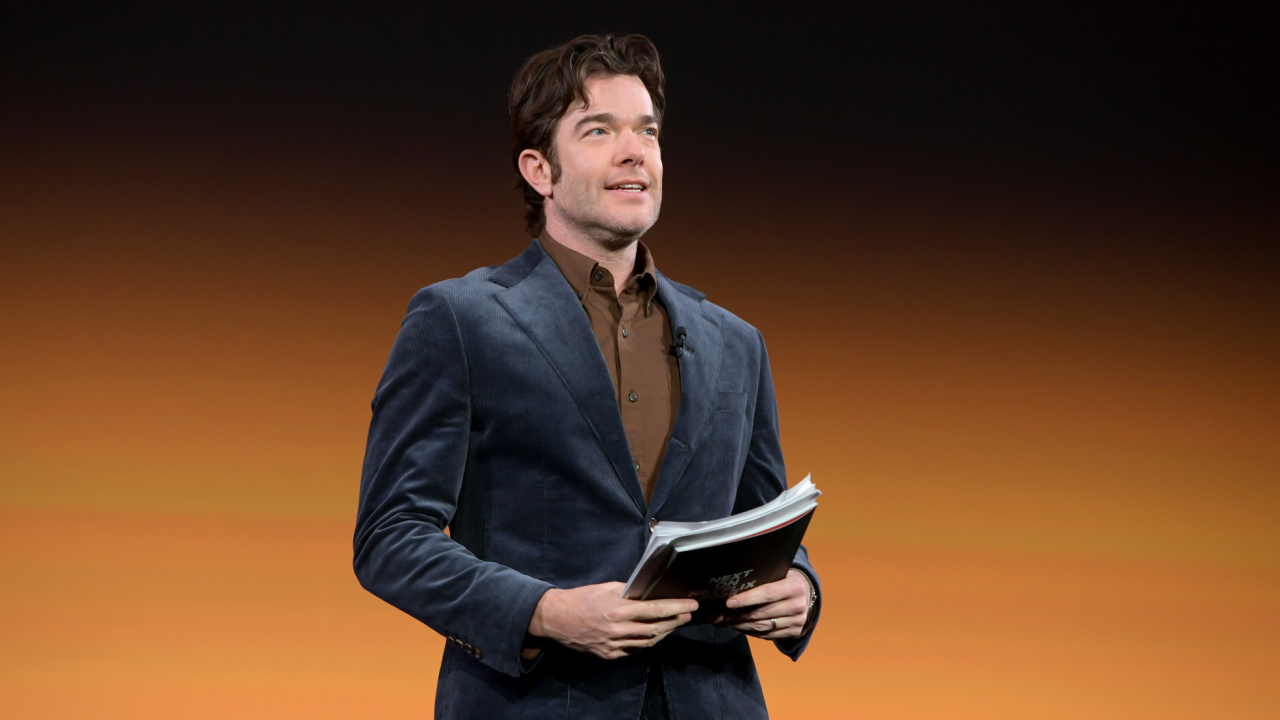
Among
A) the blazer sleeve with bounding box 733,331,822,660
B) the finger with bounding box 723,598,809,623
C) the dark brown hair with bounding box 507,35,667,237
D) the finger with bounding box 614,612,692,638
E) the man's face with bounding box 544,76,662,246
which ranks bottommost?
the finger with bounding box 614,612,692,638

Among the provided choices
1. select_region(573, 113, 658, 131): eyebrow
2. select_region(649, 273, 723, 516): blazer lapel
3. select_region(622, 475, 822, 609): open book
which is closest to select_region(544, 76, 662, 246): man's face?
select_region(573, 113, 658, 131): eyebrow

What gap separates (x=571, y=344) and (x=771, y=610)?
1.35 ft

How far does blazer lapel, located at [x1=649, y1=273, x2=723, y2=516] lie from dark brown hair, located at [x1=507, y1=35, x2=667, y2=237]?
10.3 inches

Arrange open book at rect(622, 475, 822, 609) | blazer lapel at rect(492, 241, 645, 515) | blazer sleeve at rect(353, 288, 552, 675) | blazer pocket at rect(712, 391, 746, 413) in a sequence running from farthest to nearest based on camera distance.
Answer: blazer pocket at rect(712, 391, 746, 413) → blazer lapel at rect(492, 241, 645, 515) → blazer sleeve at rect(353, 288, 552, 675) → open book at rect(622, 475, 822, 609)

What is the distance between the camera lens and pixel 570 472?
1.44 metres

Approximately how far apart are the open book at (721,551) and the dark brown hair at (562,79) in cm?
65

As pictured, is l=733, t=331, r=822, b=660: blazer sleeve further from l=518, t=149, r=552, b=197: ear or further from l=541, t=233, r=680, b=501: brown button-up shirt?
l=518, t=149, r=552, b=197: ear

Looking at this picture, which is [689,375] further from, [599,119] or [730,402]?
[599,119]

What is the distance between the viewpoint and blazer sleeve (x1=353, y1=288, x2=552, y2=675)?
1321mm

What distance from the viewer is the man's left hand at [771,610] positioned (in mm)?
1366

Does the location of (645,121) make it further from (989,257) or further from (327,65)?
(989,257)

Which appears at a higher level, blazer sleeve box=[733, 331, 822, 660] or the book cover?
blazer sleeve box=[733, 331, 822, 660]

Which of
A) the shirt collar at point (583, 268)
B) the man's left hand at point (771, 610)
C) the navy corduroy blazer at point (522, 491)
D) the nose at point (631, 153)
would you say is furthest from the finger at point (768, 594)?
the nose at point (631, 153)

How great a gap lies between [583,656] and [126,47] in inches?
88.0
